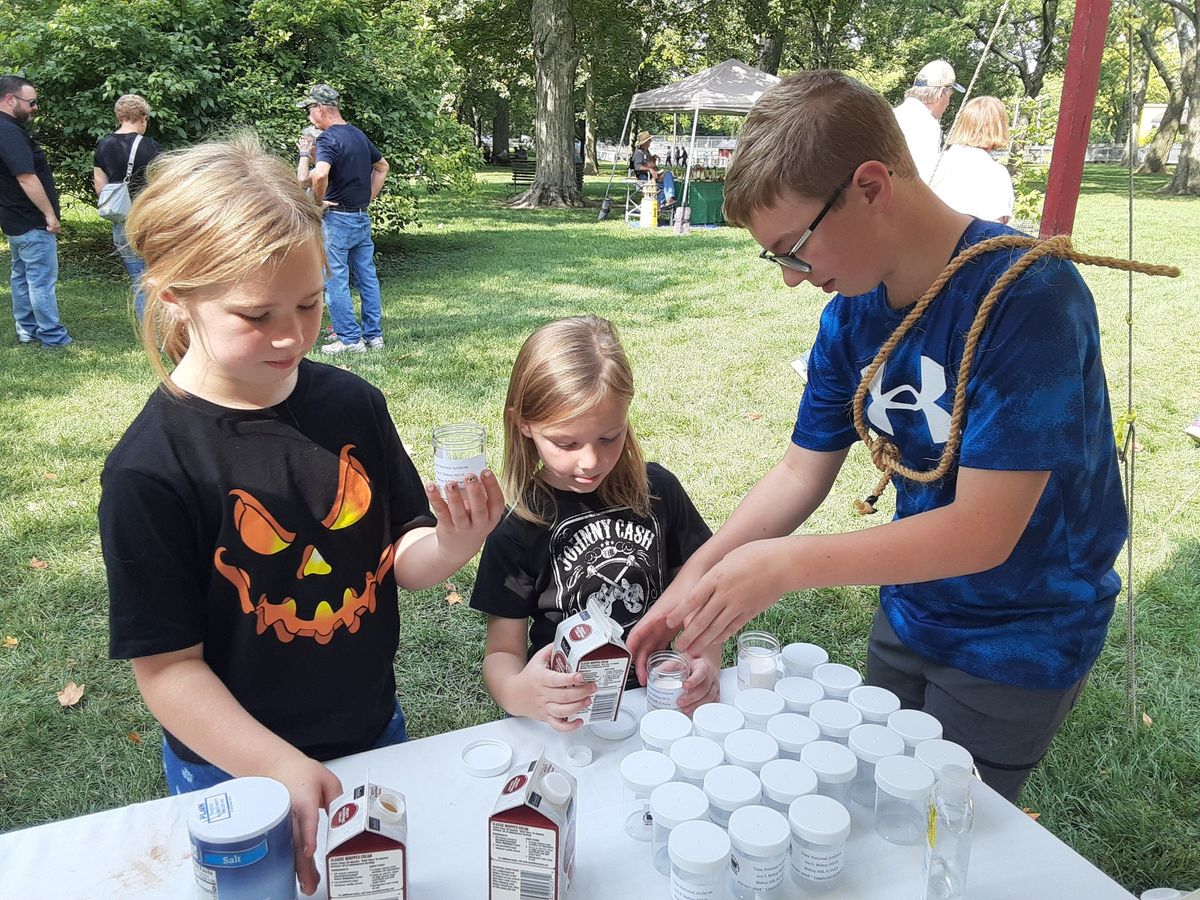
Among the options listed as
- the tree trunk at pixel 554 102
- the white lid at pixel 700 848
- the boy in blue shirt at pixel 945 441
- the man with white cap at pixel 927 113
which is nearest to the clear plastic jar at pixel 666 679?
the boy in blue shirt at pixel 945 441

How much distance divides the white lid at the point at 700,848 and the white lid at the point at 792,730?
23cm

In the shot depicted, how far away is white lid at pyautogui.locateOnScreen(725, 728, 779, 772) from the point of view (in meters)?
1.30

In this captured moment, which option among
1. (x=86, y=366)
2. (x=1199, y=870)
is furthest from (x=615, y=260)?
(x=1199, y=870)

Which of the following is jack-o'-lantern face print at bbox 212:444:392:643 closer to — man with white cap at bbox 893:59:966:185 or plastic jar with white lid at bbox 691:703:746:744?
plastic jar with white lid at bbox 691:703:746:744

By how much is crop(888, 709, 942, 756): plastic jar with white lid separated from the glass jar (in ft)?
0.77

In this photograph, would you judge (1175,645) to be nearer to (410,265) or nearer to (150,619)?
(150,619)

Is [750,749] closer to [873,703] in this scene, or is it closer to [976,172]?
[873,703]

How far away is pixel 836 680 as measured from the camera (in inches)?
59.5

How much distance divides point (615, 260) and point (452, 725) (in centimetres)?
940

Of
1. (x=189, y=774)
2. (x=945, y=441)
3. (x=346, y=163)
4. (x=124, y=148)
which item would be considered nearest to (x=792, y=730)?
(x=945, y=441)

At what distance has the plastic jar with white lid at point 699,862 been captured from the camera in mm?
1104

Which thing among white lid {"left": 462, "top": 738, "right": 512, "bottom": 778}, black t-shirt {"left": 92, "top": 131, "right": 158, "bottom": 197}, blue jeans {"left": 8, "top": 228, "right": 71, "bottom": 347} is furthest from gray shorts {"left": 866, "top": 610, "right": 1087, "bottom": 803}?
black t-shirt {"left": 92, "top": 131, "right": 158, "bottom": 197}

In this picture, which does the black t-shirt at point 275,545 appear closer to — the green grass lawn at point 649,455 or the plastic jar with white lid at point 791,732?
the plastic jar with white lid at point 791,732

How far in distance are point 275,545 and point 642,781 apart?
2.55 ft
